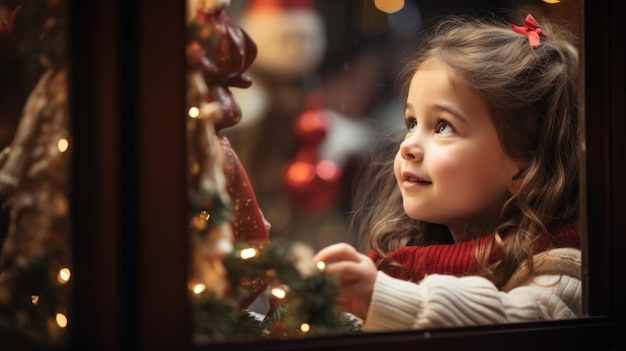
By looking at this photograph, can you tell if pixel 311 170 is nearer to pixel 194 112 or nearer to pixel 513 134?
pixel 194 112

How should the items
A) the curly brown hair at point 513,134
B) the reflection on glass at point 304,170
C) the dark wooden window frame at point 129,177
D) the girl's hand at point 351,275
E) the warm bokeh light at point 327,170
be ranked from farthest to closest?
1. the curly brown hair at point 513,134
2. the warm bokeh light at point 327,170
3. the girl's hand at point 351,275
4. the reflection on glass at point 304,170
5. the dark wooden window frame at point 129,177

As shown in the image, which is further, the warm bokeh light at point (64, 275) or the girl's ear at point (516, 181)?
the girl's ear at point (516, 181)

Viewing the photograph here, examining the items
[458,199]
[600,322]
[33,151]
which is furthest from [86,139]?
[600,322]

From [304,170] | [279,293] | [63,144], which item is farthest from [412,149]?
[63,144]

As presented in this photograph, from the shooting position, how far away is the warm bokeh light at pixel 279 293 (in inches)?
50.1

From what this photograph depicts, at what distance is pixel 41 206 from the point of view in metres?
1.15

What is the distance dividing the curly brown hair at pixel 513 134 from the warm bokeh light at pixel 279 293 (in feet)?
1.08

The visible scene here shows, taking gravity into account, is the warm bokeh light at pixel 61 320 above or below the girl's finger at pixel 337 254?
below

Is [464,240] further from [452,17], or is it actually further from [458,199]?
[452,17]

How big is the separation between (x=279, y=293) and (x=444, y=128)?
1.68 ft

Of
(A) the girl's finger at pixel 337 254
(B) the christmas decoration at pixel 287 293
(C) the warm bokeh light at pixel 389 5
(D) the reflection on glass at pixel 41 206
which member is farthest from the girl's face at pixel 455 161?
(D) the reflection on glass at pixel 41 206

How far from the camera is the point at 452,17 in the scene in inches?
64.4

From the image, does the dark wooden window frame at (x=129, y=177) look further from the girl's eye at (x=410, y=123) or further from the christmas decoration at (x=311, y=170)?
the girl's eye at (x=410, y=123)

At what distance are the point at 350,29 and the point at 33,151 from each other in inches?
24.8
